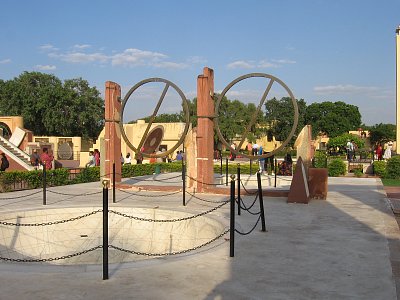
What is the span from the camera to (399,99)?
26375 mm

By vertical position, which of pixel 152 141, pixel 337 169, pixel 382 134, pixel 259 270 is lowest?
pixel 259 270

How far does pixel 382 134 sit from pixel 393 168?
3981 cm

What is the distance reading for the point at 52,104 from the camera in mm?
45594

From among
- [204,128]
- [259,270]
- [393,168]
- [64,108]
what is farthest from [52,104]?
[259,270]

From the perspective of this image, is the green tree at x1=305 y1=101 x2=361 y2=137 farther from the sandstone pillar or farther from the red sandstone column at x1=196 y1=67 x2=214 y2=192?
the red sandstone column at x1=196 y1=67 x2=214 y2=192

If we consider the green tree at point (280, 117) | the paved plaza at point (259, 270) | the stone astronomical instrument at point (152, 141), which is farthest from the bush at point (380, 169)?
the green tree at point (280, 117)

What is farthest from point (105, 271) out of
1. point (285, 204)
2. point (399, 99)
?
point (399, 99)

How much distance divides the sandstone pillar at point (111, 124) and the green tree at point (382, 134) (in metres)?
47.7

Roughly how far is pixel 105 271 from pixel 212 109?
7.93m

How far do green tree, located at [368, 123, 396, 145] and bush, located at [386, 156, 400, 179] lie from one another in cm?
3875

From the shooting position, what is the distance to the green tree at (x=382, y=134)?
180 feet

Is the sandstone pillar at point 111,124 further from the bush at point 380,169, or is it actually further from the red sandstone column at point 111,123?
the bush at point 380,169

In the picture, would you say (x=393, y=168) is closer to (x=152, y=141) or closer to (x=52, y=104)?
(x=152, y=141)

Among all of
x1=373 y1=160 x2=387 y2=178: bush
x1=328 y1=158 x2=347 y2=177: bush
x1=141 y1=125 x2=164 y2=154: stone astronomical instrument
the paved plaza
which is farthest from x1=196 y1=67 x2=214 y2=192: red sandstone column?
x1=373 y1=160 x2=387 y2=178: bush
